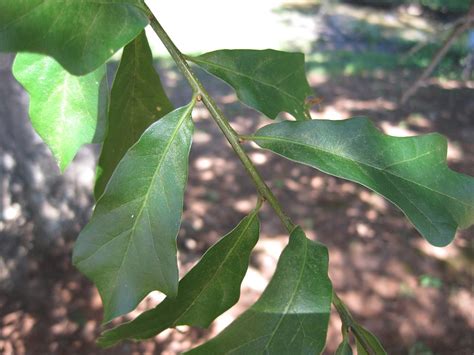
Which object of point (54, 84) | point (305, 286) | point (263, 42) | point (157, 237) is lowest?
point (263, 42)

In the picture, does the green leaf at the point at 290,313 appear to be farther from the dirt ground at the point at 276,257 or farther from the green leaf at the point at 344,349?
the dirt ground at the point at 276,257

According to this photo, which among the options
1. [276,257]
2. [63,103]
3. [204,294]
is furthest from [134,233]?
[276,257]

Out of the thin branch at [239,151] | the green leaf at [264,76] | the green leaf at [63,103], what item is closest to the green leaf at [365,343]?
the thin branch at [239,151]

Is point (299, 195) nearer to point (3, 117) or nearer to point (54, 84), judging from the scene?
point (3, 117)

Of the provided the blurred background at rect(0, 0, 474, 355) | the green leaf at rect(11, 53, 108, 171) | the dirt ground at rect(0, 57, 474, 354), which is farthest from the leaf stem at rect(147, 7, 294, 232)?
the dirt ground at rect(0, 57, 474, 354)

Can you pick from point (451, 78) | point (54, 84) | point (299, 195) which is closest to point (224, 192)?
point (299, 195)

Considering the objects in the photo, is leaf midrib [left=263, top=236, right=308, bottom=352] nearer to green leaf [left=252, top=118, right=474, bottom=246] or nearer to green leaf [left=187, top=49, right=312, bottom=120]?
green leaf [left=252, top=118, right=474, bottom=246]

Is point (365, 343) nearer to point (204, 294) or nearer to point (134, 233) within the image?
point (204, 294)
